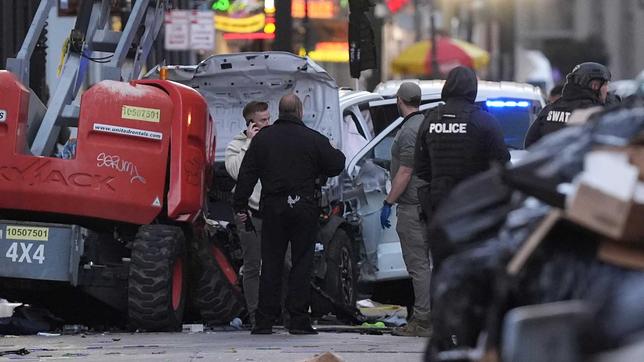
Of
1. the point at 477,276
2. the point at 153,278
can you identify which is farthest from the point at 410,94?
the point at 477,276

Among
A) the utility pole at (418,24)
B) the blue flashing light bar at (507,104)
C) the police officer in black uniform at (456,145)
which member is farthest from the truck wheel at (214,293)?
the utility pole at (418,24)

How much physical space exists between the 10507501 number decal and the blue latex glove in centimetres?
273

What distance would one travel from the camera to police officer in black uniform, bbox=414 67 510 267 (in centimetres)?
1109

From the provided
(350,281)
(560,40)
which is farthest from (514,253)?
(560,40)

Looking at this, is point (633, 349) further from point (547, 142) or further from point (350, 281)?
point (350, 281)

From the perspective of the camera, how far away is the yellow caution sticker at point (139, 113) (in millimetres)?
12727

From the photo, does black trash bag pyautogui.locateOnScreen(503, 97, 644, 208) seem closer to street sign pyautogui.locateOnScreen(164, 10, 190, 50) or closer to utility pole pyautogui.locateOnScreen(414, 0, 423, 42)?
street sign pyautogui.locateOnScreen(164, 10, 190, 50)

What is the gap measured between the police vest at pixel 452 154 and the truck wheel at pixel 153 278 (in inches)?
94.1

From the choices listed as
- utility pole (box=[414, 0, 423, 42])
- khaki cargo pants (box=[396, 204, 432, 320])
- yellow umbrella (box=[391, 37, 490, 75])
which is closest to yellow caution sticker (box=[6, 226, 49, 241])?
khaki cargo pants (box=[396, 204, 432, 320])

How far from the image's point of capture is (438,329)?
558cm

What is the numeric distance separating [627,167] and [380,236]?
30.8 feet

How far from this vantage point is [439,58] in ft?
188

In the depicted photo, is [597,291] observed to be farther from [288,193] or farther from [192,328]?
[192,328]

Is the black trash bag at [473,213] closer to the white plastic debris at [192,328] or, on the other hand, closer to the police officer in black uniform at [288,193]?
the police officer in black uniform at [288,193]
